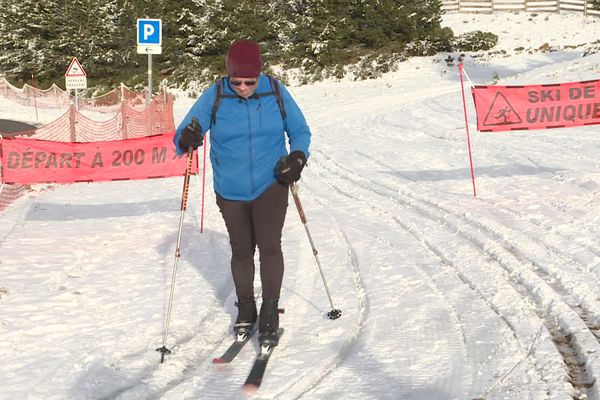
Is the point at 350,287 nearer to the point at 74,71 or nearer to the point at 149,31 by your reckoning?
the point at 149,31

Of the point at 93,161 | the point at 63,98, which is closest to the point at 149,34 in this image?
the point at 93,161

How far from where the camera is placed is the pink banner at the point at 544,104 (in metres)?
8.65

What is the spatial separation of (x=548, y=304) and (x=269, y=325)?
83.9 inches

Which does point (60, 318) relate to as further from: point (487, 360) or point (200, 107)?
point (487, 360)

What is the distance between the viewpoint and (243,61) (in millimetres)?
3930

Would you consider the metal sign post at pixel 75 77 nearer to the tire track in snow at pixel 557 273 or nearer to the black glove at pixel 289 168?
the tire track in snow at pixel 557 273

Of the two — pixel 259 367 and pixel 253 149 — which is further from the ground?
pixel 253 149

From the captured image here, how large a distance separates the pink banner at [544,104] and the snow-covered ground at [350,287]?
36.2 inches

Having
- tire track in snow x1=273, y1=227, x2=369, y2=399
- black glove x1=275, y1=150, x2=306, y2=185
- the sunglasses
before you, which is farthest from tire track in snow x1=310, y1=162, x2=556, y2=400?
the sunglasses

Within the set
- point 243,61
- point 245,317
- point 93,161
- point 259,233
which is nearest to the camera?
point 243,61

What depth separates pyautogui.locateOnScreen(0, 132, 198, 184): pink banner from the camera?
7.68 meters

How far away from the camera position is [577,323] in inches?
176

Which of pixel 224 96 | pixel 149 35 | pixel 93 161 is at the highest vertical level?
pixel 149 35

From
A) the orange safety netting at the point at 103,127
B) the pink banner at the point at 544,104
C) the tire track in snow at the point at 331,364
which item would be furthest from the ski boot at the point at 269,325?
the orange safety netting at the point at 103,127
